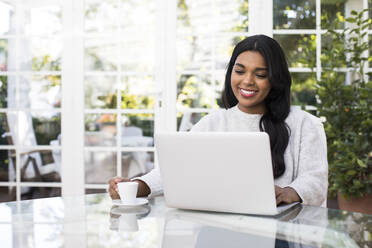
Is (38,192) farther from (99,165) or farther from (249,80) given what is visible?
(249,80)

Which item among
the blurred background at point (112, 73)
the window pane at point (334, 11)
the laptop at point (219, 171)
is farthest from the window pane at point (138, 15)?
the laptop at point (219, 171)

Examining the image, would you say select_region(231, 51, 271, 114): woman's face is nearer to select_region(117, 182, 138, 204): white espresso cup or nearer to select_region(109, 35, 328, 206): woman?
select_region(109, 35, 328, 206): woman

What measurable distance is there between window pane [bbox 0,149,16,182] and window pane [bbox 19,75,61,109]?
17.0 inches

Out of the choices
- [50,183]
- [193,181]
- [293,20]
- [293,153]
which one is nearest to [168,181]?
[193,181]

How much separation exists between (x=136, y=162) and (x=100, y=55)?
94 centimetres

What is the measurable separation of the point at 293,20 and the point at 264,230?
279 cm

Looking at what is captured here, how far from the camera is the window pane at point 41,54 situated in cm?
402

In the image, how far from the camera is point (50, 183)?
13.3 ft

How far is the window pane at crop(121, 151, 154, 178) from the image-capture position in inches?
156

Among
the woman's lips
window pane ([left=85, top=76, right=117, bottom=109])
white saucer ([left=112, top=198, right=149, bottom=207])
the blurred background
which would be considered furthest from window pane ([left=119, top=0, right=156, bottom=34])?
white saucer ([left=112, top=198, right=149, bottom=207])

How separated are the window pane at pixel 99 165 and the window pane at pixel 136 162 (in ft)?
0.29

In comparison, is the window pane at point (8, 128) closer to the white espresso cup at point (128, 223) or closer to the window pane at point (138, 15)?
the window pane at point (138, 15)

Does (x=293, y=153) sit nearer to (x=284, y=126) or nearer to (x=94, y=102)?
(x=284, y=126)

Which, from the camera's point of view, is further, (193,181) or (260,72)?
(260,72)
